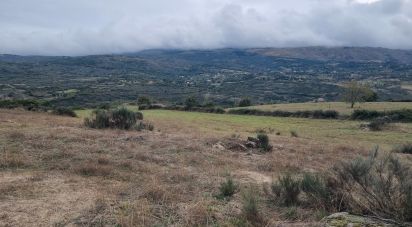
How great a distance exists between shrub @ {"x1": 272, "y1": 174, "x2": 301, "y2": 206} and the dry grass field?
29 centimetres

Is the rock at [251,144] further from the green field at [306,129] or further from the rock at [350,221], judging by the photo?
the rock at [350,221]

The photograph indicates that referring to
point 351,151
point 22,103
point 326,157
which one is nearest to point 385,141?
point 351,151

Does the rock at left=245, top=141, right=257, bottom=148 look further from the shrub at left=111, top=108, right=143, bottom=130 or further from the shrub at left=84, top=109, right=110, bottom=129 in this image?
the shrub at left=84, top=109, right=110, bottom=129

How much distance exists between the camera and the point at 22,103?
48.3 m

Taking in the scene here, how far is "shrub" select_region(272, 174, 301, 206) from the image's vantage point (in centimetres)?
884

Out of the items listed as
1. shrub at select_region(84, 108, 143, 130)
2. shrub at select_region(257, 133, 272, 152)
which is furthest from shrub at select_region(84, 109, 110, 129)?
shrub at select_region(257, 133, 272, 152)

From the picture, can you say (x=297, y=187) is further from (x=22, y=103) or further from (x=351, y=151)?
(x=22, y=103)

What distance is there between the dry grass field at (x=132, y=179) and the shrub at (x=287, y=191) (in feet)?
0.94

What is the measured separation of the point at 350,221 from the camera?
644 cm

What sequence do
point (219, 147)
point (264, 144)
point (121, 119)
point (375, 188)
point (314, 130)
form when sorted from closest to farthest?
point (375, 188) → point (219, 147) → point (264, 144) → point (121, 119) → point (314, 130)

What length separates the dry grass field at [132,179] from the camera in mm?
7496

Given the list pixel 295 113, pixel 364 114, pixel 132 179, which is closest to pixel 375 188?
pixel 132 179

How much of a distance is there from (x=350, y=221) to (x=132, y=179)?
18.1 ft

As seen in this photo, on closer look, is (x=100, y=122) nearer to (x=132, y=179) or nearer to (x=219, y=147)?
(x=219, y=147)
